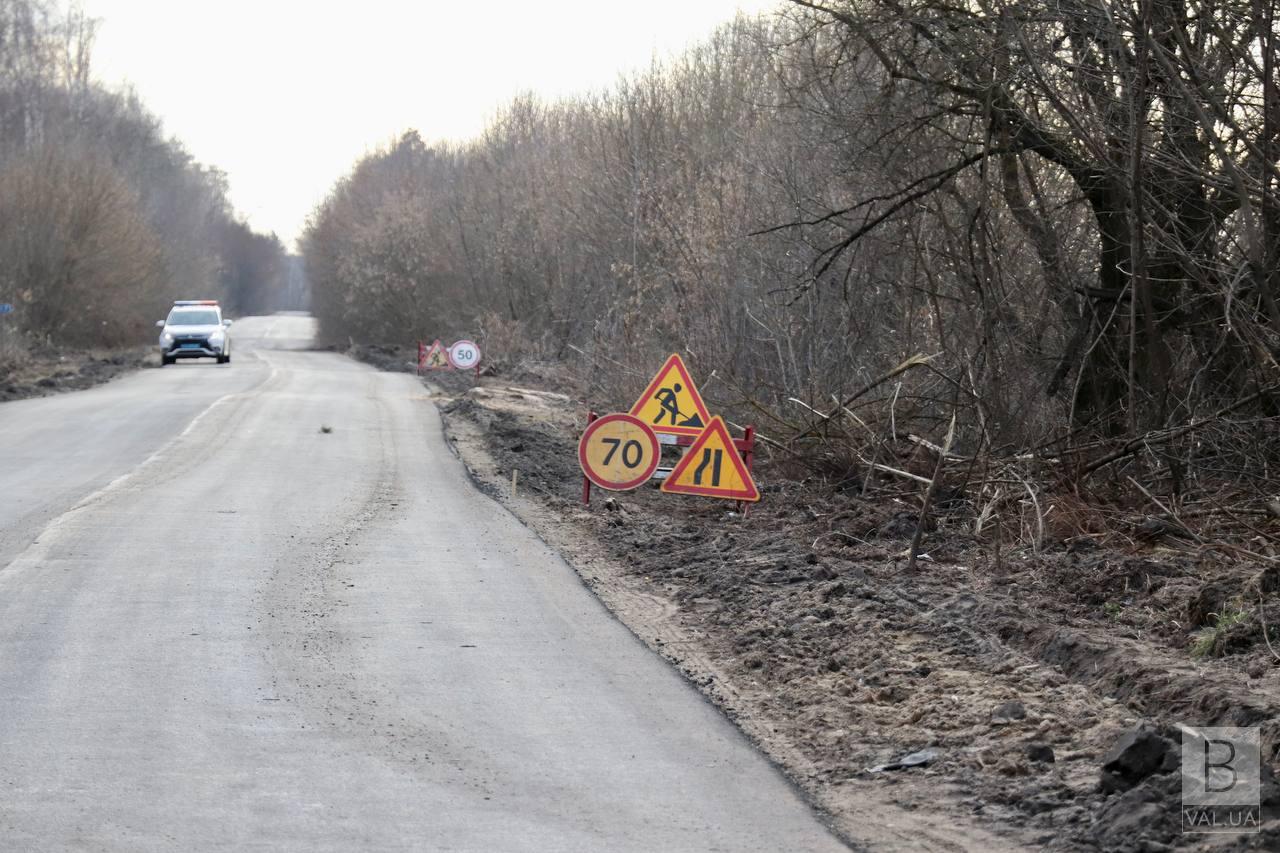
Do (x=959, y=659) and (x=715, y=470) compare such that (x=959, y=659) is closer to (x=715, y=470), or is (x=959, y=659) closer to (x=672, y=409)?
(x=715, y=470)

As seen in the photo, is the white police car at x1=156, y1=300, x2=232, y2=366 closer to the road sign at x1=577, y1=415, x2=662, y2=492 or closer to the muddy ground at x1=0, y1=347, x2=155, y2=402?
the muddy ground at x1=0, y1=347, x2=155, y2=402

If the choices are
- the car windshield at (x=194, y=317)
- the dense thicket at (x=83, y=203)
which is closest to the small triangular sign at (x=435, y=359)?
the car windshield at (x=194, y=317)

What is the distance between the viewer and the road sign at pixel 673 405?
13117mm

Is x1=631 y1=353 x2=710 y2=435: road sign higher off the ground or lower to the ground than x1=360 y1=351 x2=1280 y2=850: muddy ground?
higher

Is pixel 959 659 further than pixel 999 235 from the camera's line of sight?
No

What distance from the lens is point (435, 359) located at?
142ft

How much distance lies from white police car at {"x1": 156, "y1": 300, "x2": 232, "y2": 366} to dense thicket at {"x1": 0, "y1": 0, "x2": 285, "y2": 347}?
4192mm

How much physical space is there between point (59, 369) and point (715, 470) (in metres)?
Result: 29.8

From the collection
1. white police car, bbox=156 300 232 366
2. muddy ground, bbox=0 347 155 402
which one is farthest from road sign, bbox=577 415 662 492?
white police car, bbox=156 300 232 366

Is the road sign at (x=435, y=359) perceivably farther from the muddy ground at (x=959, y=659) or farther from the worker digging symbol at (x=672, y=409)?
the muddy ground at (x=959, y=659)

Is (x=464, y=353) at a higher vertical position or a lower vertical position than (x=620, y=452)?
higher

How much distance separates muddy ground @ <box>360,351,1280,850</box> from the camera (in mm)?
5375

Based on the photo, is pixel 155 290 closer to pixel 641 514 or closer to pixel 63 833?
pixel 641 514

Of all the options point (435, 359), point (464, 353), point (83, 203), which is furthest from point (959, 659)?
point (83, 203)
